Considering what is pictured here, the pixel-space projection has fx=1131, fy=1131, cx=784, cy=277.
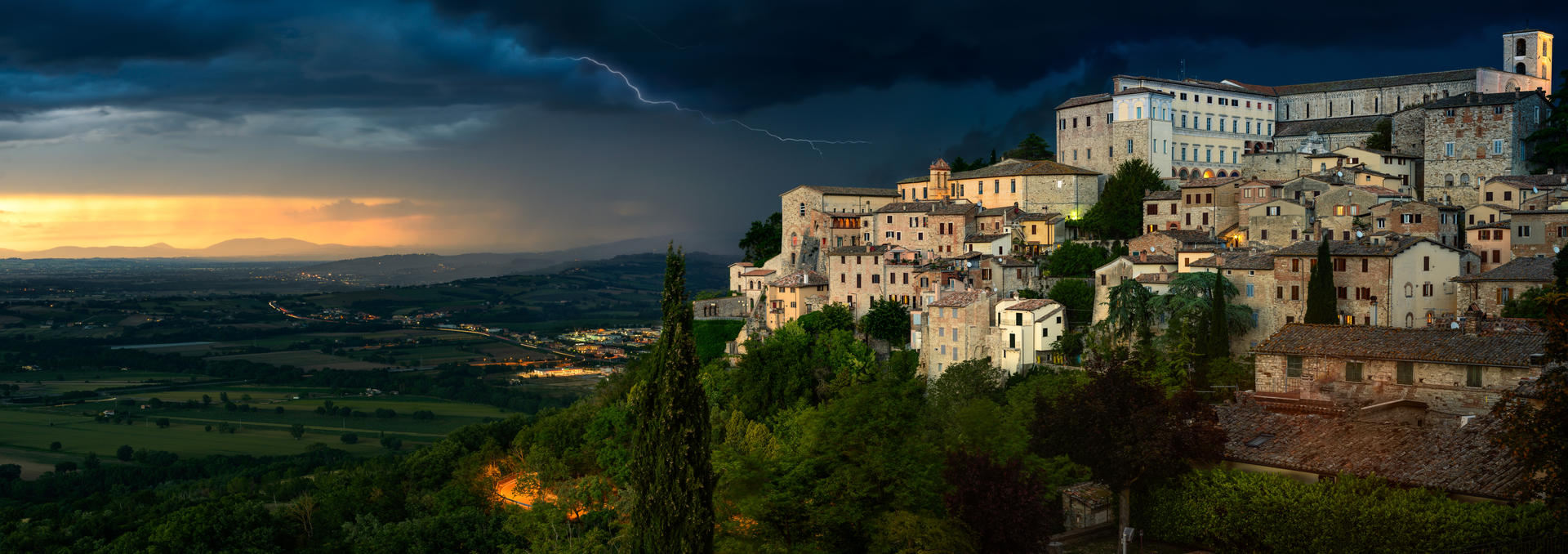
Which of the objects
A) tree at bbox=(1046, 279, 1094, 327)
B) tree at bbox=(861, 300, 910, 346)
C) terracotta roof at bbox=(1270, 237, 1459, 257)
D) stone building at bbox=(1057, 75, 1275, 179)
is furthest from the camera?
stone building at bbox=(1057, 75, 1275, 179)

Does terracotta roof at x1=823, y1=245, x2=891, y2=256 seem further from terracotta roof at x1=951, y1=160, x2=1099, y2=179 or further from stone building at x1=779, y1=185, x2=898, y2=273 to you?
terracotta roof at x1=951, y1=160, x2=1099, y2=179

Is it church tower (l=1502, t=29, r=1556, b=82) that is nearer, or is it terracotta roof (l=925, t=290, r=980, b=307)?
terracotta roof (l=925, t=290, r=980, b=307)

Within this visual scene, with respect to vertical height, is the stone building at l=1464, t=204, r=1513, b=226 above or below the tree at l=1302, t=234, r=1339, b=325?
above

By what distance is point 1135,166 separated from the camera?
62500mm

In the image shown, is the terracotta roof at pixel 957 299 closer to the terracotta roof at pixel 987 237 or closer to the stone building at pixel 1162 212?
the terracotta roof at pixel 987 237

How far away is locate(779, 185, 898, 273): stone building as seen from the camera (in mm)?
67250

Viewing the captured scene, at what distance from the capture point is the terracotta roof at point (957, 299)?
4784 centimetres

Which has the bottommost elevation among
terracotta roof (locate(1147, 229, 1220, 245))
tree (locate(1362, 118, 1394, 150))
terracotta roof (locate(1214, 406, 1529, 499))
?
terracotta roof (locate(1214, 406, 1529, 499))

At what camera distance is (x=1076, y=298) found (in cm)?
5053

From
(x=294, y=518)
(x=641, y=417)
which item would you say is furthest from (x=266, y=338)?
(x=641, y=417)

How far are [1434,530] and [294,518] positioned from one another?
47.3 metres

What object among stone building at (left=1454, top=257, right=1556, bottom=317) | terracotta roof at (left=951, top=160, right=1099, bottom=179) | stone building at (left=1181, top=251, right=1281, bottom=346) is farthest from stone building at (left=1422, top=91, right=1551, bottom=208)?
stone building at (left=1181, top=251, right=1281, bottom=346)

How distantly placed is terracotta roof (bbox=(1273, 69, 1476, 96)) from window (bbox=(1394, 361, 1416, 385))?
147ft

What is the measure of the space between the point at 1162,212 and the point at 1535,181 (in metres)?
16.2
